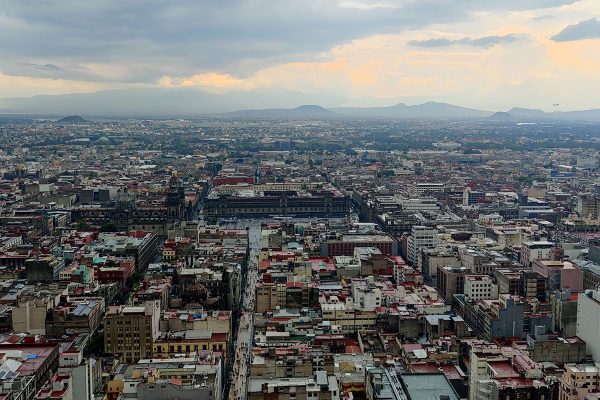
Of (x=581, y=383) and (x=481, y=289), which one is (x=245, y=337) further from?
(x=581, y=383)

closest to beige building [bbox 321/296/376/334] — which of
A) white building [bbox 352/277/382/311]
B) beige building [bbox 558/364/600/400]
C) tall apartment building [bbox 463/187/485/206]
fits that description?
white building [bbox 352/277/382/311]

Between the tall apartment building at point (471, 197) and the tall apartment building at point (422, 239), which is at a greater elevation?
the tall apartment building at point (422, 239)

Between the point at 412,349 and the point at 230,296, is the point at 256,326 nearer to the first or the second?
the point at 230,296

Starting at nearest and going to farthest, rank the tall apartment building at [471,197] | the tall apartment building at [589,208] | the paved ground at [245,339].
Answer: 1. the paved ground at [245,339]
2. the tall apartment building at [589,208]
3. the tall apartment building at [471,197]

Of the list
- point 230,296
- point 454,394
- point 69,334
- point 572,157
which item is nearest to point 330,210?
point 230,296

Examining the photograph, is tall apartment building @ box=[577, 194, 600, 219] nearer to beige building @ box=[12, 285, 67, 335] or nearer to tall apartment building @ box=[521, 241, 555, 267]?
tall apartment building @ box=[521, 241, 555, 267]

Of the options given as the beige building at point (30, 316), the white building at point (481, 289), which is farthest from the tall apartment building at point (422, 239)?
the beige building at point (30, 316)

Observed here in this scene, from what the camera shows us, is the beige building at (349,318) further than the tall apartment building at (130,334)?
Yes

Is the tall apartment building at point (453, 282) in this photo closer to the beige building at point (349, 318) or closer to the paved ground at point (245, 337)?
the beige building at point (349, 318)

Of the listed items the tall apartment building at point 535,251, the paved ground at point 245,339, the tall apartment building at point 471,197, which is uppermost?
the tall apartment building at point 535,251
